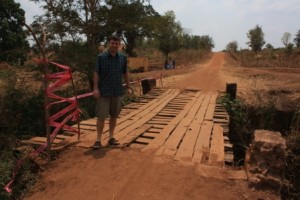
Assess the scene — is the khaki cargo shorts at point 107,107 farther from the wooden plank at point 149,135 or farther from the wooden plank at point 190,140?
the wooden plank at point 190,140

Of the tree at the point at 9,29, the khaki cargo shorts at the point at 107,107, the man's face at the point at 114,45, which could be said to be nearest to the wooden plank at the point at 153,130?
the khaki cargo shorts at the point at 107,107

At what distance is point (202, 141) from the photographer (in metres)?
5.17

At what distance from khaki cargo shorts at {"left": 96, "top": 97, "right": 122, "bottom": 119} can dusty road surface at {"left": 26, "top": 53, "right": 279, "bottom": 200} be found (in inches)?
25.1

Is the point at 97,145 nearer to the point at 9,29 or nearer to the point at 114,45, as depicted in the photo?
the point at 114,45

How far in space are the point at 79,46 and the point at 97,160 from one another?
8.52 meters

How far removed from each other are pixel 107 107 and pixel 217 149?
6.27ft

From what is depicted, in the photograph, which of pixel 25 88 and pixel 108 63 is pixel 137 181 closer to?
pixel 108 63

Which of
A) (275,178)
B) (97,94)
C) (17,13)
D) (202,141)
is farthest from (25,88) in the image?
(17,13)

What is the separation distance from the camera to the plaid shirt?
4.60 metres

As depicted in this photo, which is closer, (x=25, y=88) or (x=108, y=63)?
(x=108, y=63)

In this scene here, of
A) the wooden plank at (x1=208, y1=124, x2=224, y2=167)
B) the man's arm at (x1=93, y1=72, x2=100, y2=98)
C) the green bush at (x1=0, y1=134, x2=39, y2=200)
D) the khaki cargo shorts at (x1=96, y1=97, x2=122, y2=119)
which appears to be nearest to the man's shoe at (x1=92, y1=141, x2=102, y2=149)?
the khaki cargo shorts at (x1=96, y1=97, x2=122, y2=119)

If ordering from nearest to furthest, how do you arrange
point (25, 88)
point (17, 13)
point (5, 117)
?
point (5, 117), point (25, 88), point (17, 13)

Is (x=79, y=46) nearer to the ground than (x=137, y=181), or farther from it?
farther from it

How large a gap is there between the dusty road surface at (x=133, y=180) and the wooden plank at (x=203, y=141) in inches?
14.4
